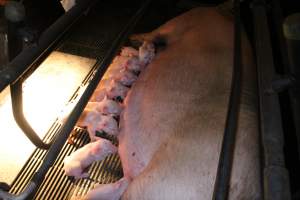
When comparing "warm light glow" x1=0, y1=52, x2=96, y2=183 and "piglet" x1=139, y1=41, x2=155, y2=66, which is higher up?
"piglet" x1=139, y1=41, x2=155, y2=66

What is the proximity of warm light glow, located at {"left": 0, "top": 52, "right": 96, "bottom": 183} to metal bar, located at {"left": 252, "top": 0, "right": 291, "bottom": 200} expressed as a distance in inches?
58.5

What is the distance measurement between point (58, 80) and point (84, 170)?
96 centimetres

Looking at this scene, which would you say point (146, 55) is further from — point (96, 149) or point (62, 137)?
point (62, 137)

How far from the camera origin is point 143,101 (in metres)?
2.08

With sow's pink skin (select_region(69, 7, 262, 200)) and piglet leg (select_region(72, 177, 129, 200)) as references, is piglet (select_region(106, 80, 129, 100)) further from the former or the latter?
piglet leg (select_region(72, 177, 129, 200))

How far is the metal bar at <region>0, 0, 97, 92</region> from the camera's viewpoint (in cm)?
101

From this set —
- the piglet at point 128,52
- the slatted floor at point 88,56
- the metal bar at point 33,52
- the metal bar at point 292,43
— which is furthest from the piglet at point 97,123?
the metal bar at point 292,43

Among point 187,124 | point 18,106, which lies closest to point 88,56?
point 187,124

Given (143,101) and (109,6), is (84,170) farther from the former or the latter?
(109,6)

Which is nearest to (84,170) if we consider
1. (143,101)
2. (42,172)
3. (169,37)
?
(143,101)

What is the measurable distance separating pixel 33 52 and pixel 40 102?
1509 mm

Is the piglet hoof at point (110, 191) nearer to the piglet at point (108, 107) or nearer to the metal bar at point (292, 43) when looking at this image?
the piglet at point (108, 107)

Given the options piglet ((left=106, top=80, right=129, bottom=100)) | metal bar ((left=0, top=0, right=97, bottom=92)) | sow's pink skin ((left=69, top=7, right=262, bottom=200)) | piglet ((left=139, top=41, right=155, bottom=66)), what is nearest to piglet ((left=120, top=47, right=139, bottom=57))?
piglet ((left=139, top=41, right=155, bottom=66))

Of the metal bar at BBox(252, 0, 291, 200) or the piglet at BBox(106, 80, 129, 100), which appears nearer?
the metal bar at BBox(252, 0, 291, 200)
